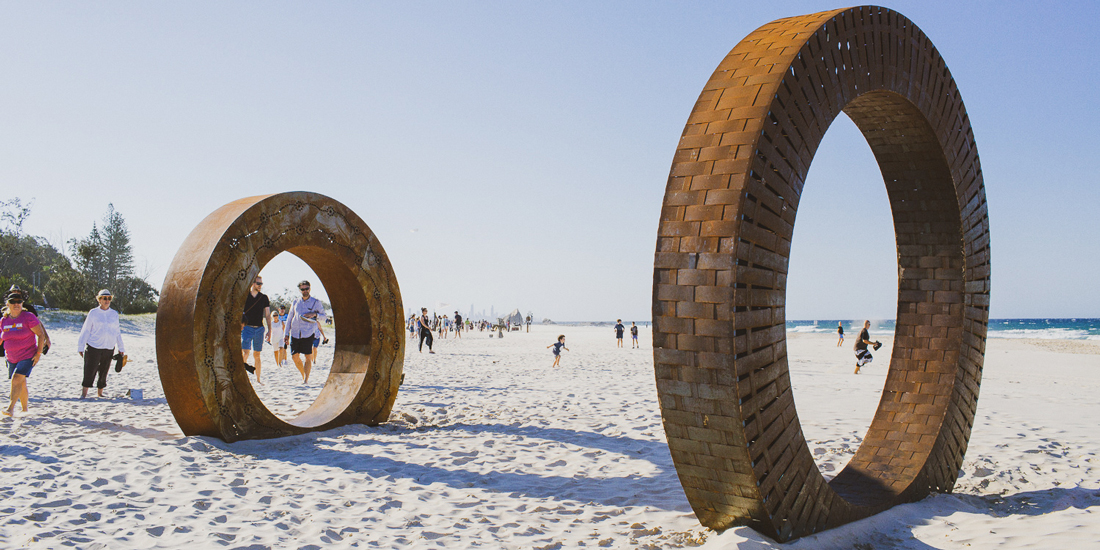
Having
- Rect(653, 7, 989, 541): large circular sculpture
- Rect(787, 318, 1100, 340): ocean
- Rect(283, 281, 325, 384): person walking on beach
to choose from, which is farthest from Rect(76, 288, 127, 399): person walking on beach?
Rect(787, 318, 1100, 340): ocean

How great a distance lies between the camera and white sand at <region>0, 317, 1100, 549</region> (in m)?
3.78

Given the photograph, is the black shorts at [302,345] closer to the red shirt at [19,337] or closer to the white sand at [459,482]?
the white sand at [459,482]

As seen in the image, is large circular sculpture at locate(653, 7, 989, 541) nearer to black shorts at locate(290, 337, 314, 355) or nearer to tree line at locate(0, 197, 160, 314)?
black shorts at locate(290, 337, 314, 355)

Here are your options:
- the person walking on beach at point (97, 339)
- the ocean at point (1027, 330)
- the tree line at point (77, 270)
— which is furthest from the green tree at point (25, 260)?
the ocean at point (1027, 330)

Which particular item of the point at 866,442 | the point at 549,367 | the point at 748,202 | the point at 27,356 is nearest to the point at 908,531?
Result: the point at 866,442

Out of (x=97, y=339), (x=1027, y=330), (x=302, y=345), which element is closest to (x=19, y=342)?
(x=97, y=339)

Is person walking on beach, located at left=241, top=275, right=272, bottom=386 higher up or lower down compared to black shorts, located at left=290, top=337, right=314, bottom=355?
higher up

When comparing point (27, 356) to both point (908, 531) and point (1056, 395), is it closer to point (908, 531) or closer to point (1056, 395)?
point (908, 531)

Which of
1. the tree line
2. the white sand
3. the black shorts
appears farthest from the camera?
the tree line

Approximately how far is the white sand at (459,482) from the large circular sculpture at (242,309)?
0.36m

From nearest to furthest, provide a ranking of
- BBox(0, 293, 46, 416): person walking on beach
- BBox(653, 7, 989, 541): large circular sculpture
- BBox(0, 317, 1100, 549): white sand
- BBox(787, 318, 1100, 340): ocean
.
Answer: BBox(653, 7, 989, 541): large circular sculpture
BBox(0, 317, 1100, 549): white sand
BBox(0, 293, 46, 416): person walking on beach
BBox(787, 318, 1100, 340): ocean

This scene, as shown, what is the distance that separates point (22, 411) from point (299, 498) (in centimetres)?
594

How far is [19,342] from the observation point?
25.9 ft

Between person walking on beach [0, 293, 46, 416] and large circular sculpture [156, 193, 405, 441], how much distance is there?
9.22ft
